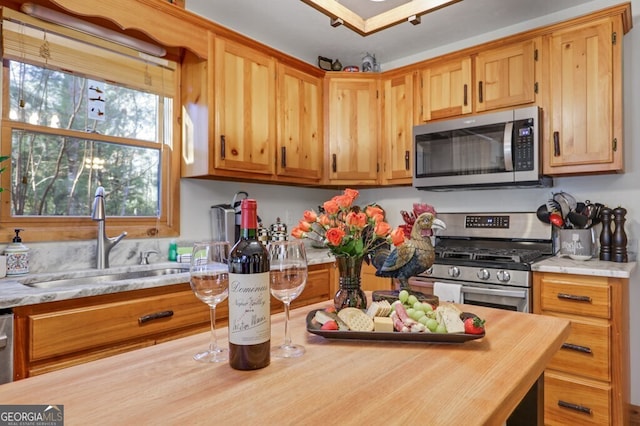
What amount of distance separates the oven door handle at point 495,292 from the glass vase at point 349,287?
55.6 inches

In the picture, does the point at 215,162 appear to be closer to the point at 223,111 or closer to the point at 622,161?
the point at 223,111

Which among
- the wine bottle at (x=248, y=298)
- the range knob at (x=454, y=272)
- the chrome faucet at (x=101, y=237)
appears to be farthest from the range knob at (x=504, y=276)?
the chrome faucet at (x=101, y=237)

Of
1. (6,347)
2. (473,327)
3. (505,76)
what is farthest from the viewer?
(505,76)

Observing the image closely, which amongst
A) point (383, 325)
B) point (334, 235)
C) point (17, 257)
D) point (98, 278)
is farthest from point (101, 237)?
point (383, 325)

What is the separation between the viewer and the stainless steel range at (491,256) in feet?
7.06

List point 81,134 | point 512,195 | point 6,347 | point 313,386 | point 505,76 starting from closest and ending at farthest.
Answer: point 313,386
point 6,347
point 81,134
point 505,76
point 512,195

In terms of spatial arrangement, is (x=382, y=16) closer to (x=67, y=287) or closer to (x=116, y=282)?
(x=116, y=282)

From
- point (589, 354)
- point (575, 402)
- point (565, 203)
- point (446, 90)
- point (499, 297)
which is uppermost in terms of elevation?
point (446, 90)

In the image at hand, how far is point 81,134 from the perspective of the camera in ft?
7.06

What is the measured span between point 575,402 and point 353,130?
2284mm

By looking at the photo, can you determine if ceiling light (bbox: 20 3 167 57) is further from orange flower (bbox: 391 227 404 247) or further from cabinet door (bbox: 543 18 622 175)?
cabinet door (bbox: 543 18 622 175)

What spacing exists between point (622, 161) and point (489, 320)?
169 centimetres

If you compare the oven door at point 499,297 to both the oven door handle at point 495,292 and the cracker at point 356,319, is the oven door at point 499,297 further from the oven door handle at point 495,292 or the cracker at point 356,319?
the cracker at point 356,319

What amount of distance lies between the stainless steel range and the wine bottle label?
73.2 inches
